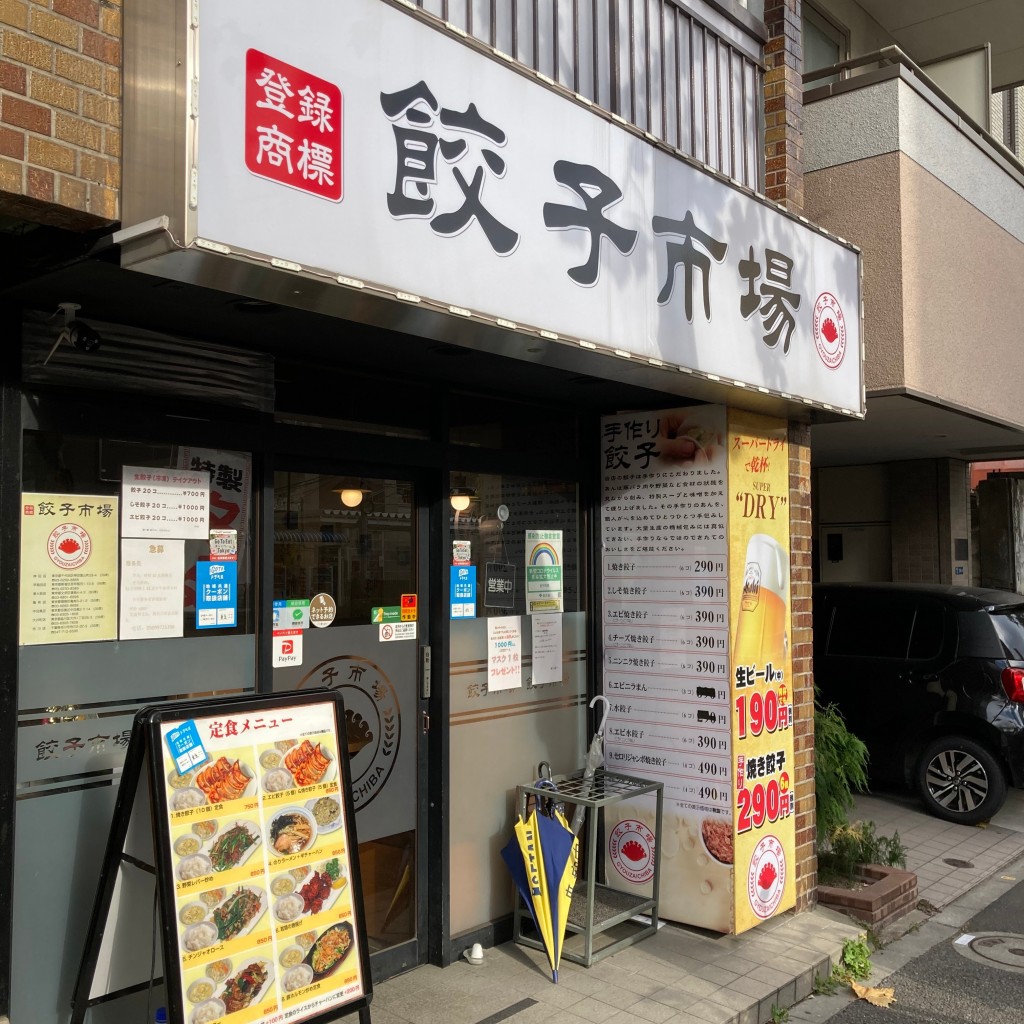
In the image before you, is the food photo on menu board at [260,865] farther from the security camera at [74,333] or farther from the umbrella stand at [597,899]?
the umbrella stand at [597,899]

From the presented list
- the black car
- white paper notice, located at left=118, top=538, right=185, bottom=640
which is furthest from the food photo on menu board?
the black car

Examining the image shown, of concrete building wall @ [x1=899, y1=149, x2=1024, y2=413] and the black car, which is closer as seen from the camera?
the black car

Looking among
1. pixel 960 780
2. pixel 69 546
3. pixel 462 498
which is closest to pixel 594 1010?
pixel 462 498

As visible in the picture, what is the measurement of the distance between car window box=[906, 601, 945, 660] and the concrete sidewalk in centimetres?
296

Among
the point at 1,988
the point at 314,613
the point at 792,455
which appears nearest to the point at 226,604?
the point at 314,613

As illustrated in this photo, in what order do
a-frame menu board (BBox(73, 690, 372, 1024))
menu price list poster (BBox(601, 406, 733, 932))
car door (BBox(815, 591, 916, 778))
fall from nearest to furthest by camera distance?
a-frame menu board (BBox(73, 690, 372, 1024))
menu price list poster (BBox(601, 406, 733, 932))
car door (BBox(815, 591, 916, 778))

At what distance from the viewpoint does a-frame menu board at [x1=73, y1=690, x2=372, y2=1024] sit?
321 centimetres

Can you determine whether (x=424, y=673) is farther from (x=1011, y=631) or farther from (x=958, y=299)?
(x=958, y=299)

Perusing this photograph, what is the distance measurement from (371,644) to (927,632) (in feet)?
18.4

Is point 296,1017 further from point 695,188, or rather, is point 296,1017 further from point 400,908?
point 695,188

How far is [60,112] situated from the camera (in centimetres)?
289

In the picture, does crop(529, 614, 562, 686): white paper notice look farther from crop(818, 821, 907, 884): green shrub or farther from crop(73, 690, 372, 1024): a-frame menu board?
crop(818, 821, 907, 884): green shrub

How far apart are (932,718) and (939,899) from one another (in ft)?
7.00

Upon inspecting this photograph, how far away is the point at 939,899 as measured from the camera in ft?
21.0
